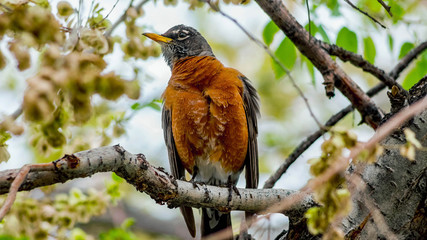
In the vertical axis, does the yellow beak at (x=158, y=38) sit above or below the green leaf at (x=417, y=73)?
above

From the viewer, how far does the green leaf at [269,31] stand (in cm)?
335

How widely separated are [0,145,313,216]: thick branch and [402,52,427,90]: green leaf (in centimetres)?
146

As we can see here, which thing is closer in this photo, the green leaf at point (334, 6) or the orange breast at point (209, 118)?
the green leaf at point (334, 6)

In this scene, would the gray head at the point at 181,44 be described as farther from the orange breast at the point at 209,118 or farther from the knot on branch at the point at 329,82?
the knot on branch at the point at 329,82

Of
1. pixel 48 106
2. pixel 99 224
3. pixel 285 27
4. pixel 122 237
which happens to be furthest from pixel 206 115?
pixel 99 224

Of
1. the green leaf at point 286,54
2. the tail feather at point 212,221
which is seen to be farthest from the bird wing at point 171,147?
the green leaf at point 286,54

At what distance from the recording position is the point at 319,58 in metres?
3.36

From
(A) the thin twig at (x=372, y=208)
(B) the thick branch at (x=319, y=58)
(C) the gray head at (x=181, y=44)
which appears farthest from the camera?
(C) the gray head at (x=181, y=44)

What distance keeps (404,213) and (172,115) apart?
217 cm

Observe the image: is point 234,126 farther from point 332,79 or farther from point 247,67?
point 247,67

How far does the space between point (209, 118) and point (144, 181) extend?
64.0 inches

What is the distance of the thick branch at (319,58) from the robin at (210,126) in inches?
30.5

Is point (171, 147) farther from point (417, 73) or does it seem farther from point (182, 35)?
point (417, 73)

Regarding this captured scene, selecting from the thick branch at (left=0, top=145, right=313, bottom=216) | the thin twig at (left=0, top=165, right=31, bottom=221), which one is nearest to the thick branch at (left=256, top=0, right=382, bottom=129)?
the thick branch at (left=0, top=145, right=313, bottom=216)
